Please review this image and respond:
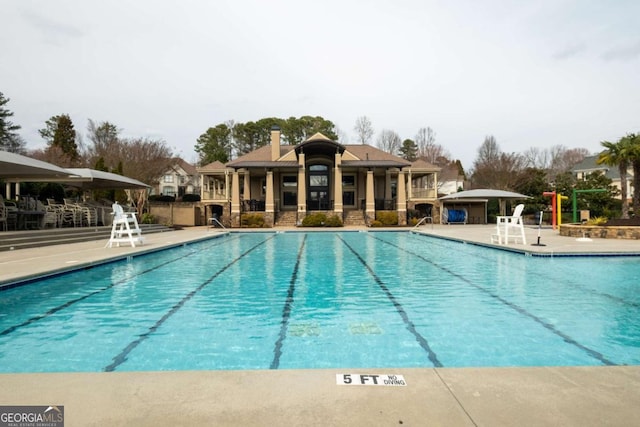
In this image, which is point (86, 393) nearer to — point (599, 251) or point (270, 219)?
point (599, 251)

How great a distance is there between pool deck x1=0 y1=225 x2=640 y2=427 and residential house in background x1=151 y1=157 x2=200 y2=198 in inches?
2251

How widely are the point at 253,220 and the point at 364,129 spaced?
31101 millimetres

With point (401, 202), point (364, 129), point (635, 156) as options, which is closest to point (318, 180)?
point (401, 202)

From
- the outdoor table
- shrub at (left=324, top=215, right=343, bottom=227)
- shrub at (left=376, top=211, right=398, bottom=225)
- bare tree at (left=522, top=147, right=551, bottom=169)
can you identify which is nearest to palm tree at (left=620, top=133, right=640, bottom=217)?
shrub at (left=376, top=211, right=398, bottom=225)

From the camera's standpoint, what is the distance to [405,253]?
13.9m

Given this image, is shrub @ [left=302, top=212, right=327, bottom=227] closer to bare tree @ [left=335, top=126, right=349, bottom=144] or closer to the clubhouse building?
the clubhouse building

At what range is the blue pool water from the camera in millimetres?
4191

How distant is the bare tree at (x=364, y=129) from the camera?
181 ft

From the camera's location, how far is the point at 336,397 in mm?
2627

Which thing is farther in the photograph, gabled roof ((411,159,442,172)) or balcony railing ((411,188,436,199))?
gabled roof ((411,159,442,172))

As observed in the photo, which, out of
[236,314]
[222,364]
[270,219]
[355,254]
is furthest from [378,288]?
[270,219]

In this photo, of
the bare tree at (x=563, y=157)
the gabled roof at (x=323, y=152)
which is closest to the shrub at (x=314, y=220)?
the gabled roof at (x=323, y=152)

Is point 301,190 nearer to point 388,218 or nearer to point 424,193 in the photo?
point 388,218

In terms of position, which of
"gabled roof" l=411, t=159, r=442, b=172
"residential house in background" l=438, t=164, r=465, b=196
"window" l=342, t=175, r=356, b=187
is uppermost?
"residential house in background" l=438, t=164, r=465, b=196
